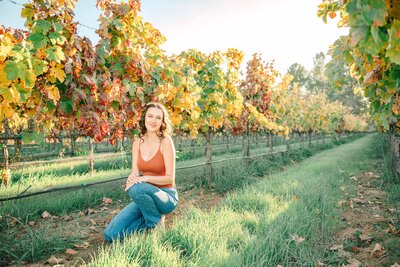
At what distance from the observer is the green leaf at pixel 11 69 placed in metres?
2.04

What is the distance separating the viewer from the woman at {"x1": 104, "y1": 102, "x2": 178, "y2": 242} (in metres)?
3.10

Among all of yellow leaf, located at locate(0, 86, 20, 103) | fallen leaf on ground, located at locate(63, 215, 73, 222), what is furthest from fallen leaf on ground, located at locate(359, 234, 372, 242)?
fallen leaf on ground, located at locate(63, 215, 73, 222)

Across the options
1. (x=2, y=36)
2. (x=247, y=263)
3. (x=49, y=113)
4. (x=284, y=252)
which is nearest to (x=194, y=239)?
(x=247, y=263)

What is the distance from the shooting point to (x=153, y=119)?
10.8ft

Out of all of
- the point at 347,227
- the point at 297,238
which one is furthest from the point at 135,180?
the point at 347,227

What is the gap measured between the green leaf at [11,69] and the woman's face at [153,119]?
4.79 feet

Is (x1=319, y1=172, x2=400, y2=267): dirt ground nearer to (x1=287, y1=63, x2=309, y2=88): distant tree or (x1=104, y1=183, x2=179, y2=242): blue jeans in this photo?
(x1=104, y1=183, x2=179, y2=242): blue jeans

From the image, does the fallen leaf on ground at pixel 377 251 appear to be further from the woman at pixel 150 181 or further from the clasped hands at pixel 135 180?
the clasped hands at pixel 135 180

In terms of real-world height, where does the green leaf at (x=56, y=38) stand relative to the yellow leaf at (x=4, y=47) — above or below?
above

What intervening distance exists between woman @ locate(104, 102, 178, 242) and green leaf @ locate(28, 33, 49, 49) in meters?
1.24

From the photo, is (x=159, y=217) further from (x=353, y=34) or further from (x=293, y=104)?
(x=293, y=104)

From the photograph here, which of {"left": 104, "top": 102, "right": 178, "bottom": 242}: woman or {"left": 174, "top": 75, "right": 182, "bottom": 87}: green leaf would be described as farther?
{"left": 174, "top": 75, "right": 182, "bottom": 87}: green leaf

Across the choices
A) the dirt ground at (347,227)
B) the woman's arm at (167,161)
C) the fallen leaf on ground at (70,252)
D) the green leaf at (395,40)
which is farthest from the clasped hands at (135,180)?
the green leaf at (395,40)

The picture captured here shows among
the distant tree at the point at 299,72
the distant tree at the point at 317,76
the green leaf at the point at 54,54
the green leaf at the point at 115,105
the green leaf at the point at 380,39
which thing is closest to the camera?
the green leaf at the point at 380,39
